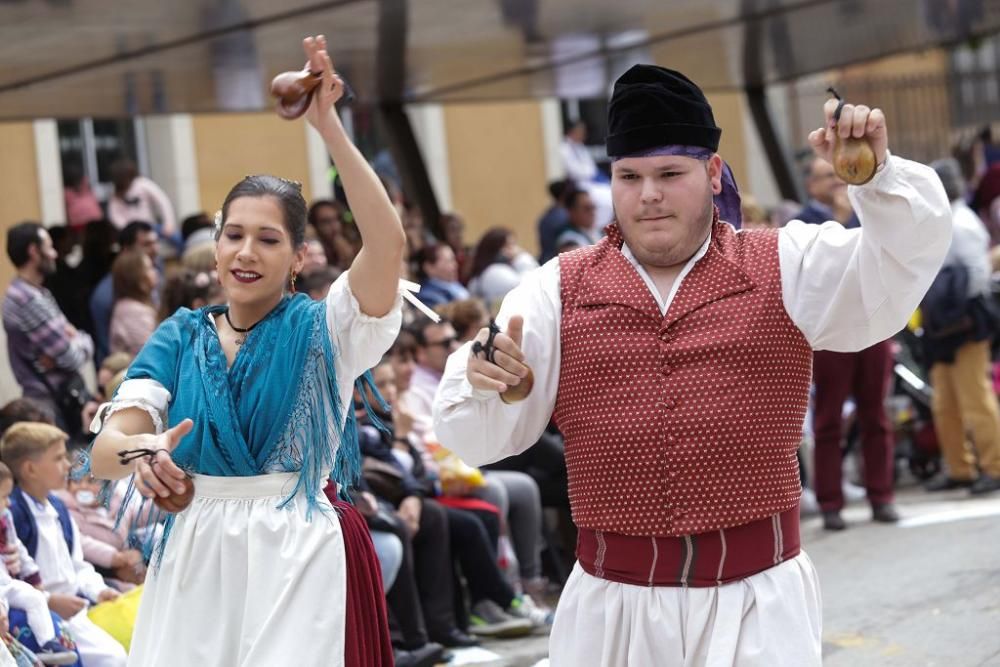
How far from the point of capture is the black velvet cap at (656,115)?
11.7 ft

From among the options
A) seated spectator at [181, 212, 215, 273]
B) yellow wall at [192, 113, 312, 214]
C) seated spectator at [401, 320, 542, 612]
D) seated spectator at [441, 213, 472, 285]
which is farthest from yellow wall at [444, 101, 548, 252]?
seated spectator at [401, 320, 542, 612]

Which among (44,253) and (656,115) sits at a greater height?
(656,115)

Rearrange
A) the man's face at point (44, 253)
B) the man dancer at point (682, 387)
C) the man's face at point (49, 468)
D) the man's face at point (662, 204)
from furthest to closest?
the man's face at point (44, 253), the man's face at point (49, 468), the man's face at point (662, 204), the man dancer at point (682, 387)

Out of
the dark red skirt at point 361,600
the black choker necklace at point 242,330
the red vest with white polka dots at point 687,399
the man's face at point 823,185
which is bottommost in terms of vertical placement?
the dark red skirt at point 361,600

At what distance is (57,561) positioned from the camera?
5910 millimetres

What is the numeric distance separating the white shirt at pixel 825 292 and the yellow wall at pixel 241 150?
40.9 ft

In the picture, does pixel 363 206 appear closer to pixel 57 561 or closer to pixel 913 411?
pixel 57 561

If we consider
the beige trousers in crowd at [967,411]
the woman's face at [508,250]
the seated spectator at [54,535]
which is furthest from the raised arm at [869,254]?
the woman's face at [508,250]

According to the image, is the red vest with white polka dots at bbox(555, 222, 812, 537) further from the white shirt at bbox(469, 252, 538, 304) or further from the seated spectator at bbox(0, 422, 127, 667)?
the white shirt at bbox(469, 252, 538, 304)

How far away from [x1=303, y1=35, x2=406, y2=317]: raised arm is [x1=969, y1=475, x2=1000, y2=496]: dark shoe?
7.12m

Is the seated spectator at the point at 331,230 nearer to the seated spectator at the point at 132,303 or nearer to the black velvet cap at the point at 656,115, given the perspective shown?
the seated spectator at the point at 132,303

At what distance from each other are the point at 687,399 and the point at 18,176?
11.9 m

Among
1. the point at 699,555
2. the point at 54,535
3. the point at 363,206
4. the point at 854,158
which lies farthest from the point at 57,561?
the point at 854,158

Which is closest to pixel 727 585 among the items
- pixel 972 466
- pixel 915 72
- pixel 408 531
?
pixel 408 531
